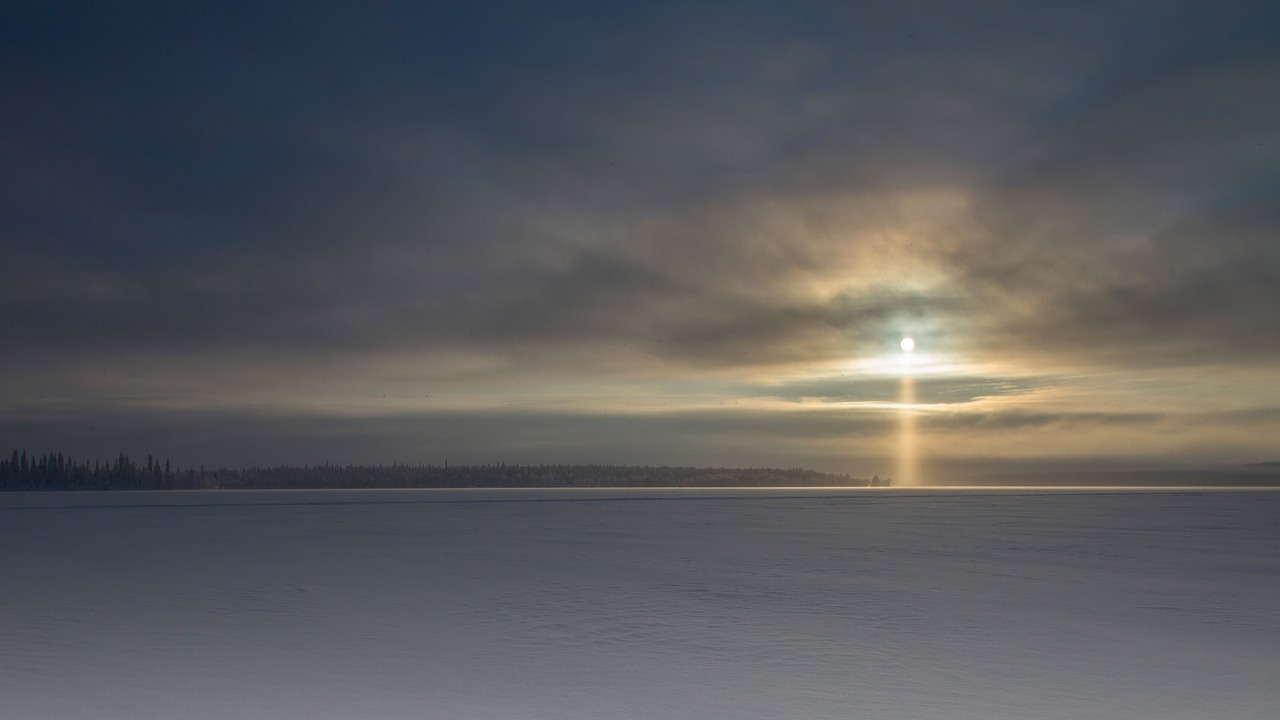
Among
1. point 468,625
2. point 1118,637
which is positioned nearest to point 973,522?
point 1118,637

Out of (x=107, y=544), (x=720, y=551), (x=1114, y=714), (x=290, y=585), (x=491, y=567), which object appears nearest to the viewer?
(x=1114, y=714)

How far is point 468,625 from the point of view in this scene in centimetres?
1188

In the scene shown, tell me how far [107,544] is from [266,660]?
58.6 feet

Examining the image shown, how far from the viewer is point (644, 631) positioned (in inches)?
448

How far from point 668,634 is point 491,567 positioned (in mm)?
8079

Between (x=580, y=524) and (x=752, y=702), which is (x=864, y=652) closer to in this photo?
(x=752, y=702)

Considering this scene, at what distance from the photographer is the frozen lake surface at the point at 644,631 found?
8.03m

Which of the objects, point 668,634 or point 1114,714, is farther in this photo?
point 668,634

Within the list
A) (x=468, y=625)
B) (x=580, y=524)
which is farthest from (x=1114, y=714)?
(x=580, y=524)

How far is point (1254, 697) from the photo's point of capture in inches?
318

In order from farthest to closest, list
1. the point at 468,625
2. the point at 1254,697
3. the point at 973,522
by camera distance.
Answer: the point at 973,522 < the point at 468,625 < the point at 1254,697

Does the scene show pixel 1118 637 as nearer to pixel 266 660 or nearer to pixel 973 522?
pixel 266 660

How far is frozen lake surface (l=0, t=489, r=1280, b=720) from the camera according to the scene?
8.03m

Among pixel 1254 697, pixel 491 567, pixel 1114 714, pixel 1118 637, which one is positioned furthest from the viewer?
pixel 491 567
